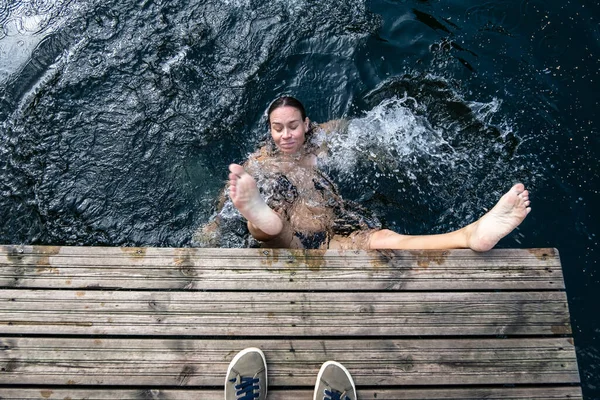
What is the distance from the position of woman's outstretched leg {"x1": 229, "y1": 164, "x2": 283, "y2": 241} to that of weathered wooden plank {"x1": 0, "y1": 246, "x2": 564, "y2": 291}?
18cm

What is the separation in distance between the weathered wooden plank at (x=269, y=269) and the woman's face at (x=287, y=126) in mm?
1124

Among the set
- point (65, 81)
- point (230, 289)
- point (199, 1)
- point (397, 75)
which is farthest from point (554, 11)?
point (65, 81)

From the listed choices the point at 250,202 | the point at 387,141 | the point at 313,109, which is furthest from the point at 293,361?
the point at 313,109

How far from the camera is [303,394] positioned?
291 centimetres

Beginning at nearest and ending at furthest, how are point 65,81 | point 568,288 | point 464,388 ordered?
point 464,388 → point 568,288 → point 65,81

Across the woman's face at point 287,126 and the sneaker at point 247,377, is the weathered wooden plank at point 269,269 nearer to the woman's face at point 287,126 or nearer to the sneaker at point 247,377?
the sneaker at point 247,377

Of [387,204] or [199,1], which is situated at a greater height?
[199,1]

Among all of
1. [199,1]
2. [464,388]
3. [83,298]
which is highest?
[199,1]

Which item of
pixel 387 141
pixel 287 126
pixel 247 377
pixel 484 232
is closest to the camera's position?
pixel 247 377

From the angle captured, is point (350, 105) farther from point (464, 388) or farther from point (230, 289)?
point (464, 388)

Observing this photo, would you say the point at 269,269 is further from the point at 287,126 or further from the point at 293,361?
the point at 287,126

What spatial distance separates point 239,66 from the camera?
4.92m

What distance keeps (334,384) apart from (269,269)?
842 mm

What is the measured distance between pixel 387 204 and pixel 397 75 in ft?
4.83
